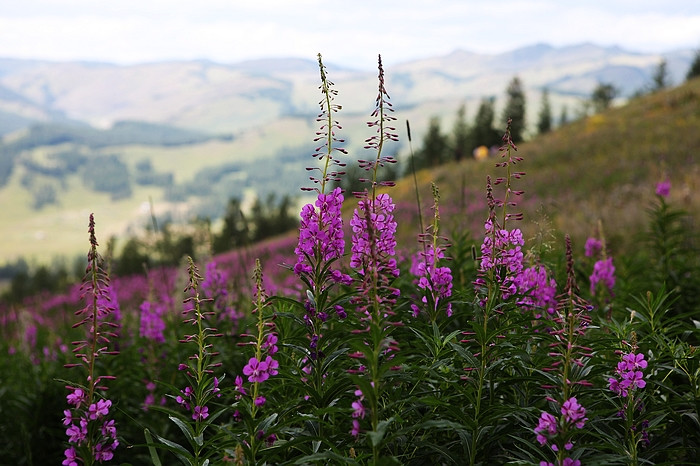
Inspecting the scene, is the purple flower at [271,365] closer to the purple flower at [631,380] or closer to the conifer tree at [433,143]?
the purple flower at [631,380]

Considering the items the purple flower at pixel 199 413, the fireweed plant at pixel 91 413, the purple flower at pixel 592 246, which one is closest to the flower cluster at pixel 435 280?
the purple flower at pixel 199 413

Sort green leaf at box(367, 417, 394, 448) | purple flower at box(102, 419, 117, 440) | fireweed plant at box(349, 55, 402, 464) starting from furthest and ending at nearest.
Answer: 1. purple flower at box(102, 419, 117, 440)
2. fireweed plant at box(349, 55, 402, 464)
3. green leaf at box(367, 417, 394, 448)

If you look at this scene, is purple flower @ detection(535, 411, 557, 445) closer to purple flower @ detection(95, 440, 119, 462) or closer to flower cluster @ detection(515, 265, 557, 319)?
flower cluster @ detection(515, 265, 557, 319)

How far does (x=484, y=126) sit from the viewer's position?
215 ft

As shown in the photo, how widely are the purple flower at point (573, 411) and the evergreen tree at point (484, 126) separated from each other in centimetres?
6538

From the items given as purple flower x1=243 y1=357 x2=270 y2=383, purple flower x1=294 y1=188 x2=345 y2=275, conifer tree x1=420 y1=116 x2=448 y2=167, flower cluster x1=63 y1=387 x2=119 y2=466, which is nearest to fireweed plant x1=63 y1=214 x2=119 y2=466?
flower cluster x1=63 y1=387 x2=119 y2=466

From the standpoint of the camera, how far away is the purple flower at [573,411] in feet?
7.32

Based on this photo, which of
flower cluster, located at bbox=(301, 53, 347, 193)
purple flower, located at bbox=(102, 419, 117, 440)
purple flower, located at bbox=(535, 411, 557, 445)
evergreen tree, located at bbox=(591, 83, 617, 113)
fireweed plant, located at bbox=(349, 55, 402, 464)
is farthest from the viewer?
evergreen tree, located at bbox=(591, 83, 617, 113)

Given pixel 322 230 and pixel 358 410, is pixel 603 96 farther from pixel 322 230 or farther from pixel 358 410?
pixel 358 410

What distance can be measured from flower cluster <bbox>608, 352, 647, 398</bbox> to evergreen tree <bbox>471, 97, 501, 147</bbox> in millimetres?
64925

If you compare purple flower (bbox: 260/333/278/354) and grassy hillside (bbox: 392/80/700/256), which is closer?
purple flower (bbox: 260/333/278/354)

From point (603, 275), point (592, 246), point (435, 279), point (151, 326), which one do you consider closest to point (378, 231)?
point (435, 279)

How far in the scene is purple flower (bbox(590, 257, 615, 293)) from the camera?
5140 millimetres

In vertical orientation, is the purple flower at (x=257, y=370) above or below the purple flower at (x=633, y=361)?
above
